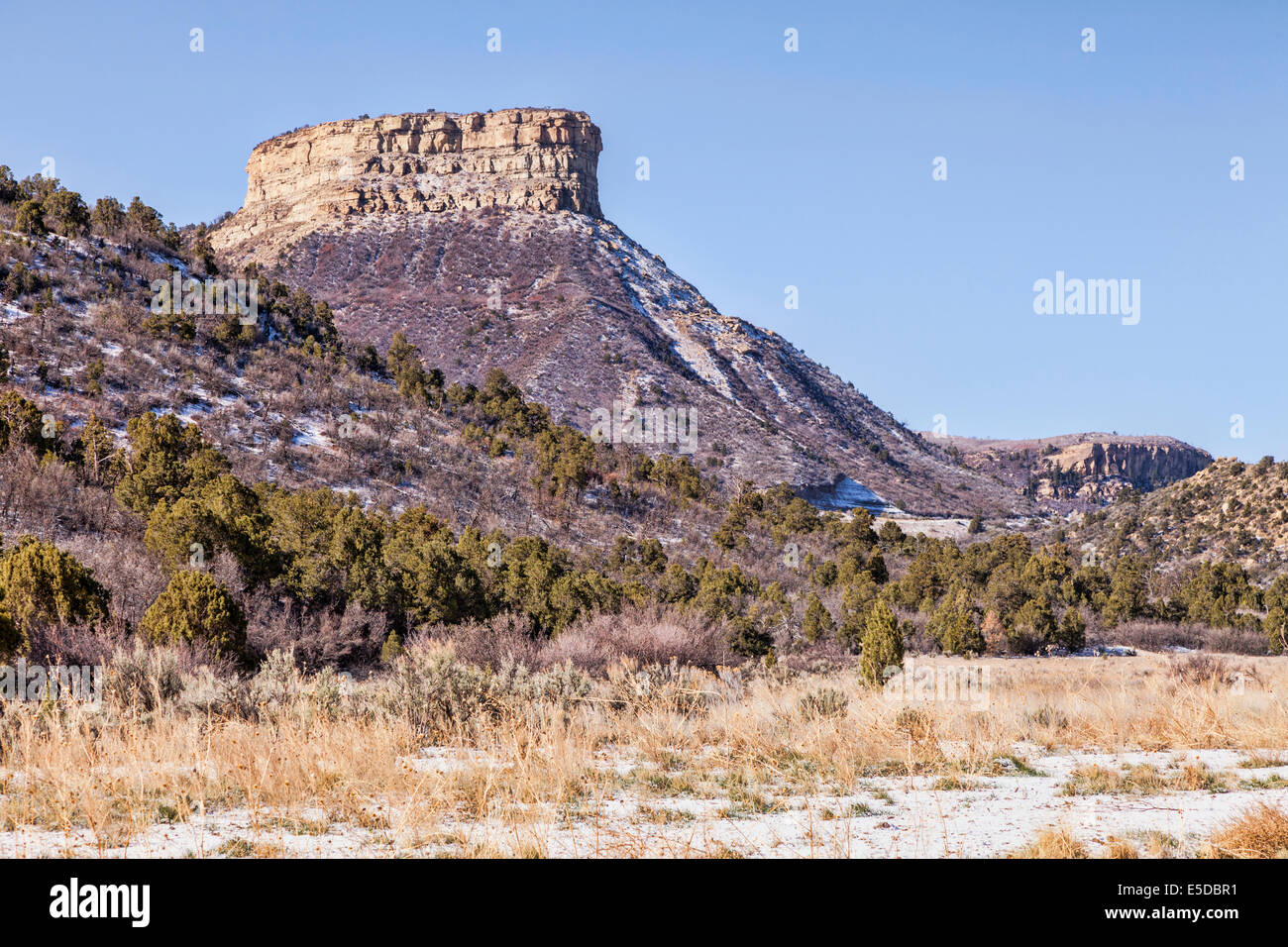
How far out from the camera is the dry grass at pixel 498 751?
500cm

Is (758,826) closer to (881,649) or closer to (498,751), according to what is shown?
(498,751)

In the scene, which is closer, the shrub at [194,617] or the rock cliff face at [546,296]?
the shrub at [194,617]

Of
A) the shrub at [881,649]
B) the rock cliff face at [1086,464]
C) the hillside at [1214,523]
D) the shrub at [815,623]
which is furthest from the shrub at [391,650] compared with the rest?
the rock cliff face at [1086,464]

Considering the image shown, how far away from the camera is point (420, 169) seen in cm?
9825

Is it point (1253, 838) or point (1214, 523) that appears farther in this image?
point (1214, 523)

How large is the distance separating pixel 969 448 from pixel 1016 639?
4351 inches

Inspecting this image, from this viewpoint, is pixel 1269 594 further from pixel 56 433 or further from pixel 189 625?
pixel 56 433

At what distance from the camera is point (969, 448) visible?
132 meters
